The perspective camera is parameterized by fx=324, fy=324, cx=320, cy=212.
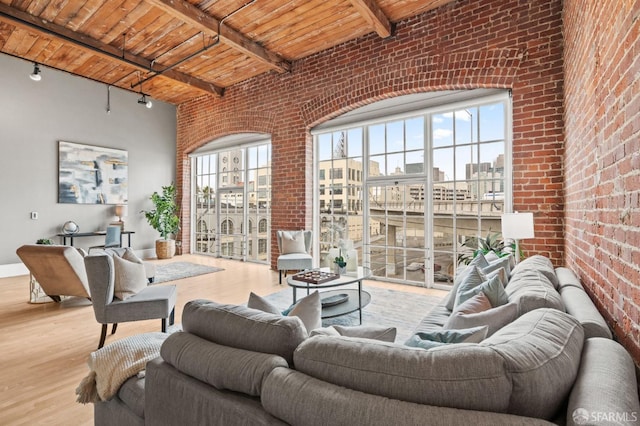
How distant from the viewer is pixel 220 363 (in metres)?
1.14

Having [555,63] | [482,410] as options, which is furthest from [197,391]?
[555,63]

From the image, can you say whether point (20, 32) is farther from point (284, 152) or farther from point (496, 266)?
point (496, 266)

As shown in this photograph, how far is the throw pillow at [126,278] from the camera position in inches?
114

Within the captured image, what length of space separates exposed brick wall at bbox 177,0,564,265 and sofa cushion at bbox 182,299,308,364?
148 inches

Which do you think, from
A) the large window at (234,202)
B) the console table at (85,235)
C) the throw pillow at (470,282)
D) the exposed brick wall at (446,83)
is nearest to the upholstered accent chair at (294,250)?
the exposed brick wall at (446,83)

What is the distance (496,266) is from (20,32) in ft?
23.6

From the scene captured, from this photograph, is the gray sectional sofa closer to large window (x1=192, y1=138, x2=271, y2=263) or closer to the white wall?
large window (x1=192, y1=138, x2=271, y2=263)

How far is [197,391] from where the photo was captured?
116 centimetres

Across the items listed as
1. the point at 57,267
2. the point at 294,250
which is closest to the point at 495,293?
the point at 294,250

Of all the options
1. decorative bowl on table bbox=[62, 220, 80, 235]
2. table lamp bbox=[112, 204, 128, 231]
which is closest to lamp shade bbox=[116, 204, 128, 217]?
table lamp bbox=[112, 204, 128, 231]

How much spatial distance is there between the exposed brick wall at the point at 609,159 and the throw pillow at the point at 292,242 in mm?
3788

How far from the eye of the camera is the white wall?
578 cm

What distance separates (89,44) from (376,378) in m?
6.44

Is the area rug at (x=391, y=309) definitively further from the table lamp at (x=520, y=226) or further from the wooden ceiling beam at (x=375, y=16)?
the wooden ceiling beam at (x=375, y=16)
